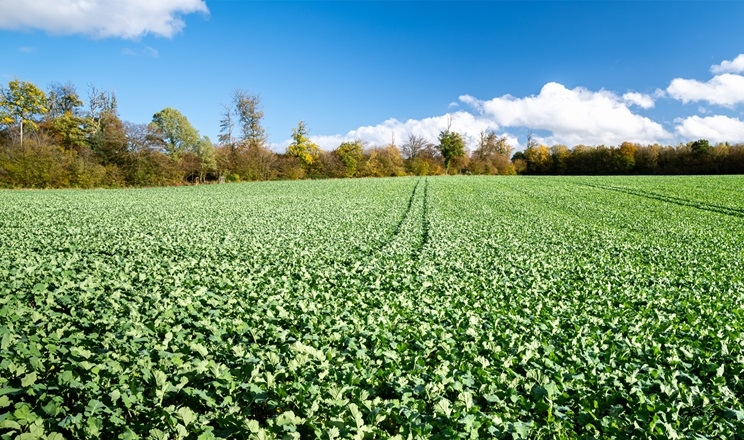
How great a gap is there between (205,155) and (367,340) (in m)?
64.0

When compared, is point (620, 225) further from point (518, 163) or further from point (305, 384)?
point (518, 163)

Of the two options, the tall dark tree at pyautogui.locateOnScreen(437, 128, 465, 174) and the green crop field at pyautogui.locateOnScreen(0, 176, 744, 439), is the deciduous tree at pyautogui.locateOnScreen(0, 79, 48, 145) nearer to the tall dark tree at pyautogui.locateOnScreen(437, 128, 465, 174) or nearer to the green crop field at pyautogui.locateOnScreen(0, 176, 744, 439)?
the green crop field at pyautogui.locateOnScreen(0, 176, 744, 439)

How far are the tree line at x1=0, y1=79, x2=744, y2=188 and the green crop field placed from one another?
144 ft

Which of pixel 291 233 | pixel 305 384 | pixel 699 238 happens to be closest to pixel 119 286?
pixel 305 384

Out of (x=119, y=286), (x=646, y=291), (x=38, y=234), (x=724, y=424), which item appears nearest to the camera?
(x=724, y=424)

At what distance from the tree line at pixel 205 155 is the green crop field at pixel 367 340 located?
4392 cm

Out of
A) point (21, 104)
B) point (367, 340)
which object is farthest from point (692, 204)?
point (21, 104)

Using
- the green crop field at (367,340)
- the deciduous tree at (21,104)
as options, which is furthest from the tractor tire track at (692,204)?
the deciduous tree at (21,104)

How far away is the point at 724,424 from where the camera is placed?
4.46 metres

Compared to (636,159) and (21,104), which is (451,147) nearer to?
(636,159)

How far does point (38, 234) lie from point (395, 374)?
54.3ft

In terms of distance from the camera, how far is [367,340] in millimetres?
6301

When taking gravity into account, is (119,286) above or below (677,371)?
above

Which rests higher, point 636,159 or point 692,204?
point 636,159
